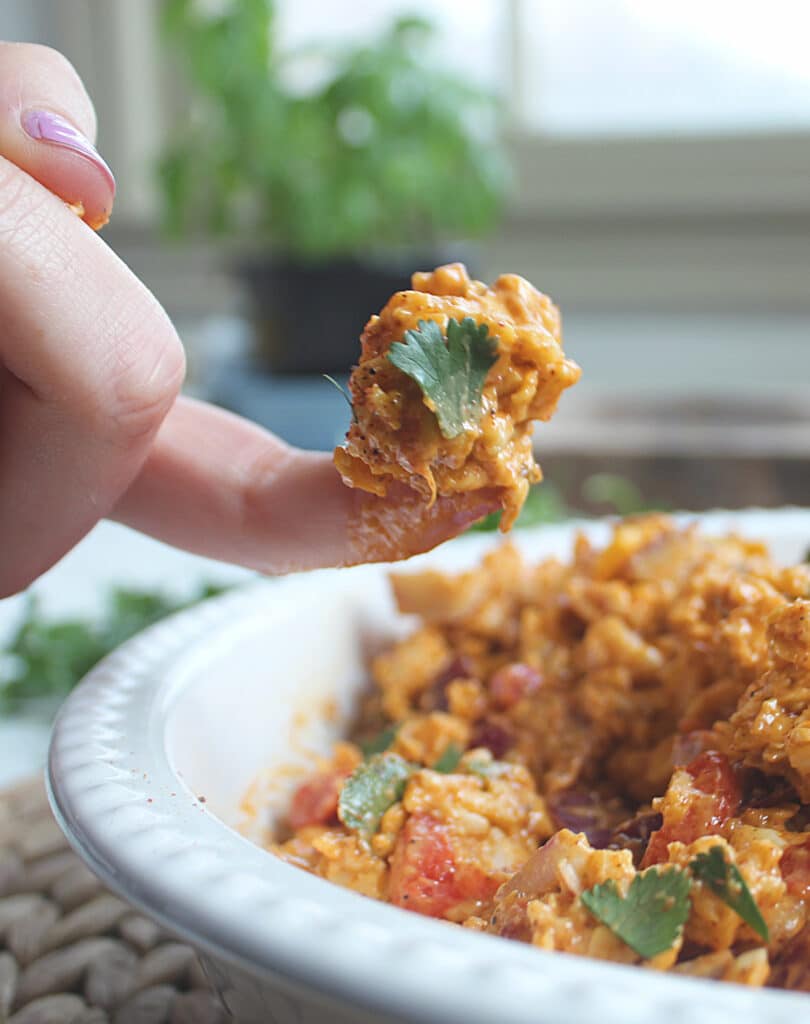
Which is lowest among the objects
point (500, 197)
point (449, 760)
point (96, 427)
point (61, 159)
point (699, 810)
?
point (500, 197)

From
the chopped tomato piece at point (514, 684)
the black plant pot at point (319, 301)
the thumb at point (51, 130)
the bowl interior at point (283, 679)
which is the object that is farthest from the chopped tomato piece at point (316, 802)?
the black plant pot at point (319, 301)

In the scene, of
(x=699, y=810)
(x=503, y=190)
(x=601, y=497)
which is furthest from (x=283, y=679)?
(x=503, y=190)

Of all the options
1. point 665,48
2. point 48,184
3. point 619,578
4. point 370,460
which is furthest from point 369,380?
point 665,48

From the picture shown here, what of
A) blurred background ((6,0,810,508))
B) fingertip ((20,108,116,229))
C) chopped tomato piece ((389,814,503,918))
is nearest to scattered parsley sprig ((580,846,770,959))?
chopped tomato piece ((389,814,503,918))

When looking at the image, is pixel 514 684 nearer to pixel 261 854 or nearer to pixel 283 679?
pixel 283 679

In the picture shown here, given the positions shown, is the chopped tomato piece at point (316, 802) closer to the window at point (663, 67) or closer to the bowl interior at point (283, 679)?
the bowl interior at point (283, 679)

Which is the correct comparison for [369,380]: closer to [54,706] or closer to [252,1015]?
[252,1015]

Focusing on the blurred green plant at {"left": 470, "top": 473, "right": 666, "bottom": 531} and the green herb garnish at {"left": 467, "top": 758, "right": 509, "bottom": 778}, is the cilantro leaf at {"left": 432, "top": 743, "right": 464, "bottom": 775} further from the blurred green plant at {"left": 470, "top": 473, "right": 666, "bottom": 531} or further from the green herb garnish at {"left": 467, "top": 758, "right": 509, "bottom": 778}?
the blurred green plant at {"left": 470, "top": 473, "right": 666, "bottom": 531}
